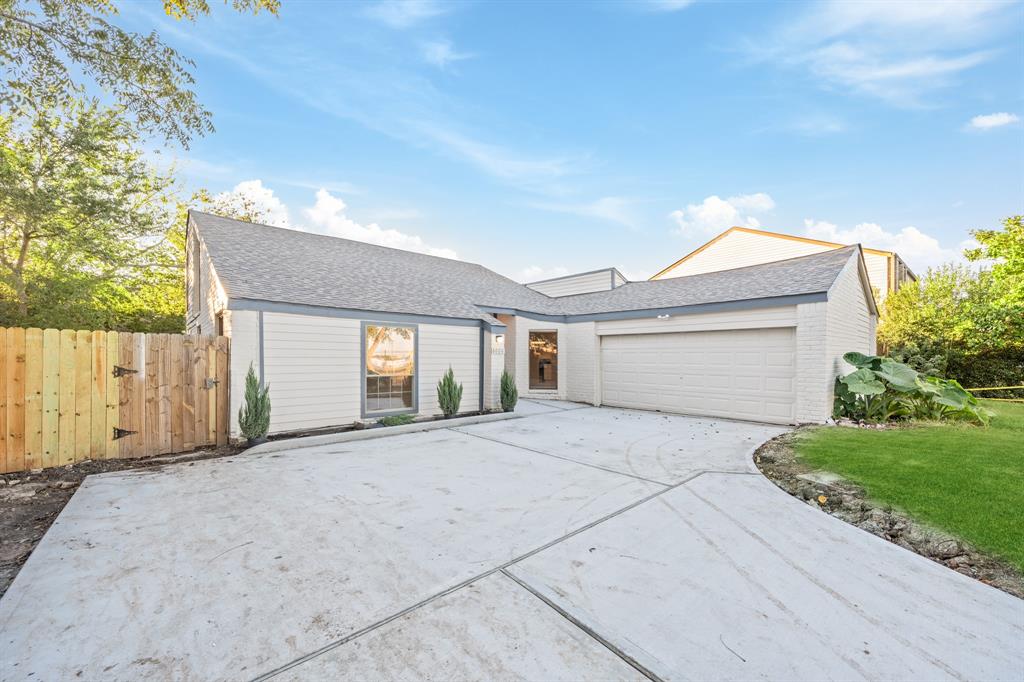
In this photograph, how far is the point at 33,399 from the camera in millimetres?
5098

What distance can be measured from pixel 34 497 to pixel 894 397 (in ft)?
46.3

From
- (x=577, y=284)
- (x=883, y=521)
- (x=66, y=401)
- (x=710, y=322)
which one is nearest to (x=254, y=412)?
(x=66, y=401)

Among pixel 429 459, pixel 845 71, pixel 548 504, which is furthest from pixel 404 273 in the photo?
pixel 845 71

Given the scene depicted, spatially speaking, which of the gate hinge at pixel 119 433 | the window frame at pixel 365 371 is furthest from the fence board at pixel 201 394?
the window frame at pixel 365 371

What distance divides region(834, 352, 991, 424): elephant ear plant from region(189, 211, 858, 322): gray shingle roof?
6.80 feet

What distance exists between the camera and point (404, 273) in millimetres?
11461

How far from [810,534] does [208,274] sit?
1113cm

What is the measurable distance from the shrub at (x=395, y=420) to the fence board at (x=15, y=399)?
4.77 meters

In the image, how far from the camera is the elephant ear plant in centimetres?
813

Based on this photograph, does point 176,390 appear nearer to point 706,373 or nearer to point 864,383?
point 706,373

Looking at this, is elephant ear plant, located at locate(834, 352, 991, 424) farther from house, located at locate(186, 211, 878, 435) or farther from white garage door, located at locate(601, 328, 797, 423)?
white garage door, located at locate(601, 328, 797, 423)

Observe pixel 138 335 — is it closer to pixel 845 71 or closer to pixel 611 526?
pixel 611 526

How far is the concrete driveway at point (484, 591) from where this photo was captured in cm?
193

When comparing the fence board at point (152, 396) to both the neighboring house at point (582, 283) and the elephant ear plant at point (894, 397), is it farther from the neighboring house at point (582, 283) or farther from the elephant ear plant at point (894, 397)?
the neighboring house at point (582, 283)
